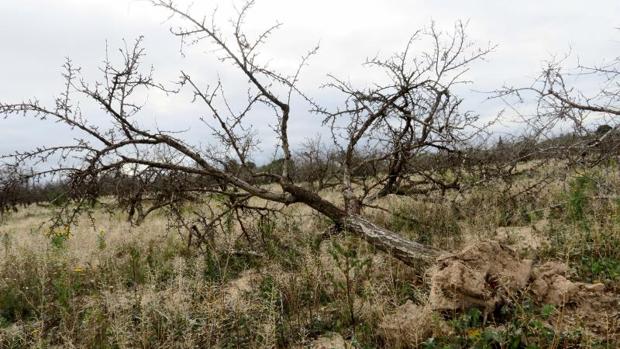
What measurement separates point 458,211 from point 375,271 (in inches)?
111

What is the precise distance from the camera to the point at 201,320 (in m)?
3.69

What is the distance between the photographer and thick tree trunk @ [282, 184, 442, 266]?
452 centimetres

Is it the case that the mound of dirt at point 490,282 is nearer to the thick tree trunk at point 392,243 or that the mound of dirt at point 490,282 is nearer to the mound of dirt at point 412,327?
the mound of dirt at point 412,327

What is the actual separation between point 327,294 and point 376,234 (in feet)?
3.18

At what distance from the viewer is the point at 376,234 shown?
494cm

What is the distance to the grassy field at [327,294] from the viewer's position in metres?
3.13

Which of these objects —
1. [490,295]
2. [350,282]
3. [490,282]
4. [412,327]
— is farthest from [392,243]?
[412,327]

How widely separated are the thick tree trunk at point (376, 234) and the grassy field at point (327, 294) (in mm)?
156

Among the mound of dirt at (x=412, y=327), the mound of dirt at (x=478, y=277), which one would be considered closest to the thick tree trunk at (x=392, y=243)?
the mound of dirt at (x=478, y=277)

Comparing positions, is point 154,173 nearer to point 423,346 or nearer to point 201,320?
point 201,320

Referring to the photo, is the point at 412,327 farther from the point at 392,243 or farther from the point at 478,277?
the point at 392,243

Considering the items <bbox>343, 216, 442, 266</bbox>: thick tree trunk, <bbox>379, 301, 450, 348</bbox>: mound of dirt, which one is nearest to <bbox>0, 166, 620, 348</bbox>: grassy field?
<bbox>379, 301, 450, 348</bbox>: mound of dirt

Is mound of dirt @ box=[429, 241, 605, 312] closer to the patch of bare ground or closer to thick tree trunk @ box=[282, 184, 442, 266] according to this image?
the patch of bare ground

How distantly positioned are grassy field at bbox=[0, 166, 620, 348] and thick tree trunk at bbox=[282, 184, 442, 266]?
16 cm
